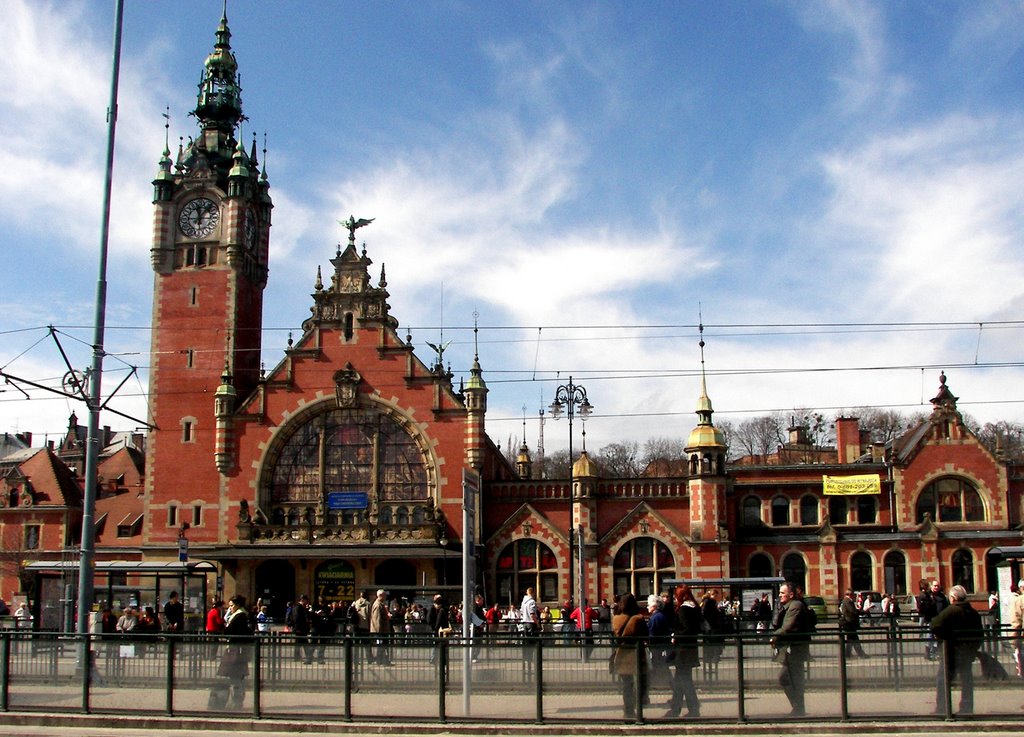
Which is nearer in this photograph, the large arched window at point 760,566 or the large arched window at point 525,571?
the large arched window at point 525,571

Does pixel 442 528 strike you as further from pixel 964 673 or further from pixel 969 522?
pixel 964 673

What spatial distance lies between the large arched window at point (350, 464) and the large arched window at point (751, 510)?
1510 cm

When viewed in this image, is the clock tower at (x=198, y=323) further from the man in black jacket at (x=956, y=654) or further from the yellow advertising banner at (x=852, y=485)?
the man in black jacket at (x=956, y=654)

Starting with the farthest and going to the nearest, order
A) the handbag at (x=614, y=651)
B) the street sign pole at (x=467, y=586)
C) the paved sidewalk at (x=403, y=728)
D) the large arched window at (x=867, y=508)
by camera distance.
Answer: the large arched window at (x=867, y=508) < the street sign pole at (x=467, y=586) < the handbag at (x=614, y=651) < the paved sidewalk at (x=403, y=728)

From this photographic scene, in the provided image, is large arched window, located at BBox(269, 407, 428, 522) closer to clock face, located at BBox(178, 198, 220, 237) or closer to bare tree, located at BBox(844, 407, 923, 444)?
clock face, located at BBox(178, 198, 220, 237)

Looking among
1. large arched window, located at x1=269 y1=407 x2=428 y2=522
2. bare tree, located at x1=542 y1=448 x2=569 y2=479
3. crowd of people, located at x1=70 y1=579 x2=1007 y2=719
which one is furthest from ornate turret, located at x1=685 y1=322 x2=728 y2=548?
bare tree, located at x1=542 y1=448 x2=569 y2=479

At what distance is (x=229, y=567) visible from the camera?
4859 cm

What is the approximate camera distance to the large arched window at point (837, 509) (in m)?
50.9

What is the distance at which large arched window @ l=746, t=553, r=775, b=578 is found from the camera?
48188 millimetres

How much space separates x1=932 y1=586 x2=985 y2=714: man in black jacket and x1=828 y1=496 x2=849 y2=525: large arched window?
3724 cm

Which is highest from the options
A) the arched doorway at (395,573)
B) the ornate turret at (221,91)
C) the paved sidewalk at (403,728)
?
the ornate turret at (221,91)

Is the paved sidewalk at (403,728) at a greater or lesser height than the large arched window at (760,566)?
lesser

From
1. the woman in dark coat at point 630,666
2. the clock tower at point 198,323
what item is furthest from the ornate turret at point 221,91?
the woman in dark coat at point 630,666

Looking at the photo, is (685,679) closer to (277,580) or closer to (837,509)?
(277,580)
